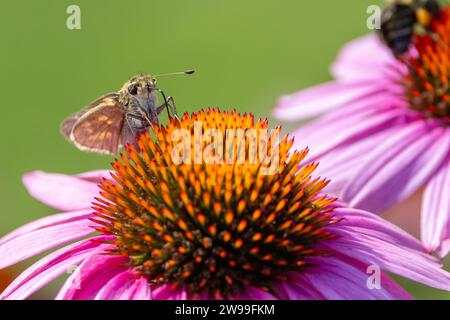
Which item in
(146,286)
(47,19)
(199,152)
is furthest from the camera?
(47,19)

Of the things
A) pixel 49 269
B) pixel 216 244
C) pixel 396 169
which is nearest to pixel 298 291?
pixel 216 244

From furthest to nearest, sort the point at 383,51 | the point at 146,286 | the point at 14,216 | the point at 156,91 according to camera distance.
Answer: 1. the point at 14,216
2. the point at 383,51
3. the point at 156,91
4. the point at 146,286

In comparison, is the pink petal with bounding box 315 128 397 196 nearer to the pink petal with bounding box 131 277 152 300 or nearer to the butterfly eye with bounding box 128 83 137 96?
the butterfly eye with bounding box 128 83 137 96

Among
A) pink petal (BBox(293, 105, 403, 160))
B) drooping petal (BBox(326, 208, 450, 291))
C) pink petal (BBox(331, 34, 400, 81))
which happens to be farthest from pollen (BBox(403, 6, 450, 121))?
drooping petal (BBox(326, 208, 450, 291))

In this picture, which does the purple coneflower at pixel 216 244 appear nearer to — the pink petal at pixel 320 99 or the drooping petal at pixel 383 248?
the drooping petal at pixel 383 248
